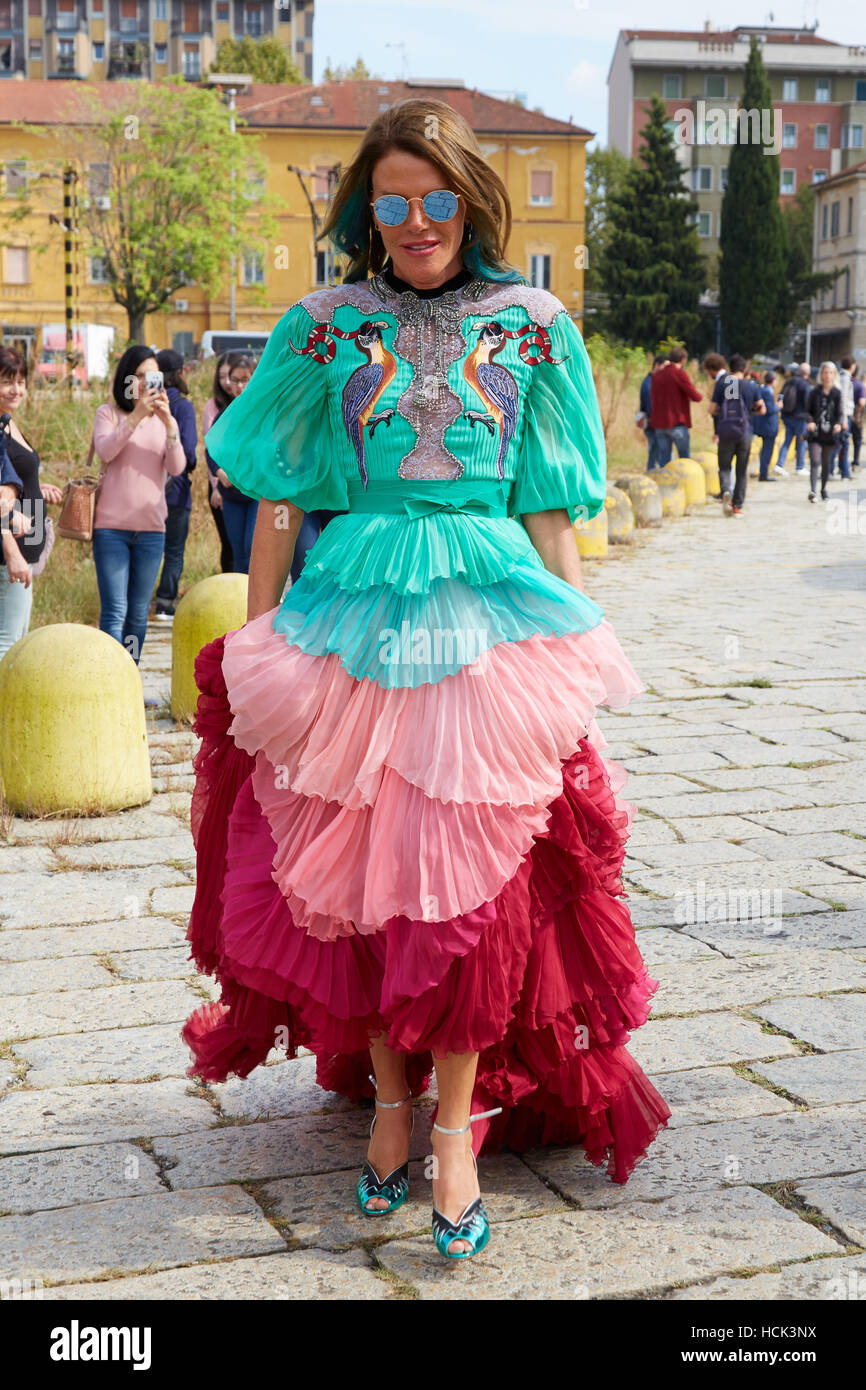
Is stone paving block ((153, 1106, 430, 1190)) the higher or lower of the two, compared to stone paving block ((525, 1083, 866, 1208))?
lower

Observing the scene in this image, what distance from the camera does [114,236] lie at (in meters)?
41.7

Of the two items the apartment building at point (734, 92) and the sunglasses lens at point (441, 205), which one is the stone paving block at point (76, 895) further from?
the apartment building at point (734, 92)

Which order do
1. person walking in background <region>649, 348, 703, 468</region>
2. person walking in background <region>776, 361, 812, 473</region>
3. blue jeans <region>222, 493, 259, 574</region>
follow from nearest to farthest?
blue jeans <region>222, 493, 259, 574</region> → person walking in background <region>649, 348, 703, 468</region> → person walking in background <region>776, 361, 812, 473</region>

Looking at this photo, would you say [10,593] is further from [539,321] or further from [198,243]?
[198,243]

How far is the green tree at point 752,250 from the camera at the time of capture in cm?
6066

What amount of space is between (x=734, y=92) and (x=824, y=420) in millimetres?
65753

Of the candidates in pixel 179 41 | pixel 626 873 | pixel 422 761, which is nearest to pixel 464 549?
pixel 422 761

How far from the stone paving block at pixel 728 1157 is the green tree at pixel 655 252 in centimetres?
5615

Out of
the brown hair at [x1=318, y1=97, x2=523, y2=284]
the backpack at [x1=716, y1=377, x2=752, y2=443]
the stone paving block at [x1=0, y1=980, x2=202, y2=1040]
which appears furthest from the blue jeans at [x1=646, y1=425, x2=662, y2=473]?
the brown hair at [x1=318, y1=97, x2=523, y2=284]

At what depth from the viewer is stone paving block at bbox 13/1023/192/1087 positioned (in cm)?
354

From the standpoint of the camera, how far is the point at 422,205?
2.80 m

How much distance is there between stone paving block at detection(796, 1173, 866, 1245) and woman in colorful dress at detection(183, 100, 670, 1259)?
1.05ft

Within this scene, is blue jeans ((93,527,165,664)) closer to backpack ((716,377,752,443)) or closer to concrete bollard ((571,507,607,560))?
concrete bollard ((571,507,607,560))

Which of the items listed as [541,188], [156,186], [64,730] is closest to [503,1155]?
[64,730]
